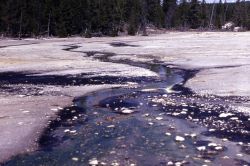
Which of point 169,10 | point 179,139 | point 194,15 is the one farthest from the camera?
point 194,15

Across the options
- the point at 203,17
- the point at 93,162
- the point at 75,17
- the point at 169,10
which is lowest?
the point at 93,162

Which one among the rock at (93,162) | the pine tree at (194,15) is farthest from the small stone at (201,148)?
the pine tree at (194,15)

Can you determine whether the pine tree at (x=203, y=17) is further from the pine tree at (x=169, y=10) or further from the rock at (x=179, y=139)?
the rock at (x=179, y=139)

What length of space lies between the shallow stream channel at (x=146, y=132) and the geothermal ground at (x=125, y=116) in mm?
19

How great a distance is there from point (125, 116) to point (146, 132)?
1843mm

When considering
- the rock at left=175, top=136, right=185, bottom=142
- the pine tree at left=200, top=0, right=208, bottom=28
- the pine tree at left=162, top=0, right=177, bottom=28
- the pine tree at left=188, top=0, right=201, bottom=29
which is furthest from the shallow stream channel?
the pine tree at left=200, top=0, right=208, bottom=28

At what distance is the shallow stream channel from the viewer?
29.3ft

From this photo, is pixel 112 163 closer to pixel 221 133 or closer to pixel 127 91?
pixel 221 133

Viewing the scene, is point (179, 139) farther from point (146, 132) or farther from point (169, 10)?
point (169, 10)

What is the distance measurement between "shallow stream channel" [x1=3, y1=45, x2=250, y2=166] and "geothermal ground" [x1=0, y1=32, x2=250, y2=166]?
2 cm

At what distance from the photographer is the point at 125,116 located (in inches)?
496

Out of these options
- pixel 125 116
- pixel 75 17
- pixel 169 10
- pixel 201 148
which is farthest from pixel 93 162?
pixel 169 10

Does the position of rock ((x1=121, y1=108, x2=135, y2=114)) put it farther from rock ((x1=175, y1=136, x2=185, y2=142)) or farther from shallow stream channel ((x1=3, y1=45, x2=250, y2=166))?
rock ((x1=175, y1=136, x2=185, y2=142))

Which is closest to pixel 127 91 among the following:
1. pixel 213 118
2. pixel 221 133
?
pixel 213 118
